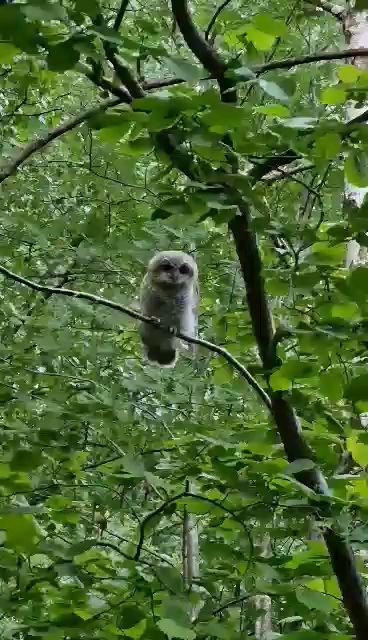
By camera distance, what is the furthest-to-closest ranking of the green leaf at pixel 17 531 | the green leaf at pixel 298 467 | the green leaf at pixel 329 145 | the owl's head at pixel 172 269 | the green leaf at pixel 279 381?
the owl's head at pixel 172 269 → the green leaf at pixel 279 381 → the green leaf at pixel 298 467 → the green leaf at pixel 17 531 → the green leaf at pixel 329 145

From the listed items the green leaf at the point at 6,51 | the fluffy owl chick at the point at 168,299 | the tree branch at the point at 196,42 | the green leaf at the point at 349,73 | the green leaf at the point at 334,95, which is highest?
the fluffy owl chick at the point at 168,299

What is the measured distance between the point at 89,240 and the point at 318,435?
1.04 metres

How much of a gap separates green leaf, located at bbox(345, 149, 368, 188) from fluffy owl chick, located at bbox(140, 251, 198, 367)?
1.88m

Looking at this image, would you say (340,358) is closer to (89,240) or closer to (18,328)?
(89,240)

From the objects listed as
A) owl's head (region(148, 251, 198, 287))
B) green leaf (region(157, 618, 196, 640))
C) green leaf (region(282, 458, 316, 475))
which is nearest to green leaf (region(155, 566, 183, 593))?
green leaf (region(157, 618, 196, 640))

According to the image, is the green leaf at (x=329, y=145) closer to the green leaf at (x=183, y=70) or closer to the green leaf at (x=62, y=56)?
the green leaf at (x=183, y=70)

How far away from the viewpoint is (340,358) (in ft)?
4.75

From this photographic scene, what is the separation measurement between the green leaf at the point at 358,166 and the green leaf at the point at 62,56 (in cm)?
41

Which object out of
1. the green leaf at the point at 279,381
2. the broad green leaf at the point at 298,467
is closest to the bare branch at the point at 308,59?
the green leaf at the point at 279,381

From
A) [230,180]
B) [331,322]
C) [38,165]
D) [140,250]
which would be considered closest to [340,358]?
[331,322]

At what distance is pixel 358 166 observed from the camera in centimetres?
117

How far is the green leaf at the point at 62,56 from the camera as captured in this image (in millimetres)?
1030

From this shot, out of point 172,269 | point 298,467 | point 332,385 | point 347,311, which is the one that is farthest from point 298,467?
point 172,269

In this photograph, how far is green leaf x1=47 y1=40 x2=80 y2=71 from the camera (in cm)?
103
